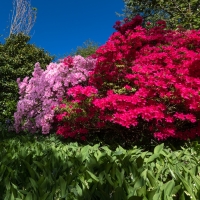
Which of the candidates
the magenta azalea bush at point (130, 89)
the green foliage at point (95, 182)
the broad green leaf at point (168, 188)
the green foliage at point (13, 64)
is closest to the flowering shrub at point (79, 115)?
the magenta azalea bush at point (130, 89)

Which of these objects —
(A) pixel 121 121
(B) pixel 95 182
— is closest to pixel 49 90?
(A) pixel 121 121

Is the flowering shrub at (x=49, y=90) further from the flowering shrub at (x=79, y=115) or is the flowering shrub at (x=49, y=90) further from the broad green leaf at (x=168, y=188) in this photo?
the broad green leaf at (x=168, y=188)

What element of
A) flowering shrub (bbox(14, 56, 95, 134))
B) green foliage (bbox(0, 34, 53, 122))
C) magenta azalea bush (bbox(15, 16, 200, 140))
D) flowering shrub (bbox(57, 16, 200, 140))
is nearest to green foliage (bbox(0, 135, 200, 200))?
flowering shrub (bbox(57, 16, 200, 140))

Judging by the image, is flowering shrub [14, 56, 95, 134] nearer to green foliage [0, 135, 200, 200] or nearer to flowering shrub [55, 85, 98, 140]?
flowering shrub [55, 85, 98, 140]

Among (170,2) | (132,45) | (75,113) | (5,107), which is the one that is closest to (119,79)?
(132,45)

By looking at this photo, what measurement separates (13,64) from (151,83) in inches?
456

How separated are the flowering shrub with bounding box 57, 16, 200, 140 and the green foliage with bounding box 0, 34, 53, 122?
837 cm

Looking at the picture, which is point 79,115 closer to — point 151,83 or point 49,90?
point 151,83

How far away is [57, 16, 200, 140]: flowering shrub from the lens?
5590 millimetres

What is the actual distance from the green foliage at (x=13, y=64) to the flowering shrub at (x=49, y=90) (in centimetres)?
475

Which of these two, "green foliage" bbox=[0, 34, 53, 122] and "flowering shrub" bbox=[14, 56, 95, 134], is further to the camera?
"green foliage" bbox=[0, 34, 53, 122]

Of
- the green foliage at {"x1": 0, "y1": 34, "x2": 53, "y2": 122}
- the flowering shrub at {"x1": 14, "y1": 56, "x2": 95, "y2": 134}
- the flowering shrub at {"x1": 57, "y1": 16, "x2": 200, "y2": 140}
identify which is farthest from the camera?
the green foliage at {"x1": 0, "y1": 34, "x2": 53, "y2": 122}

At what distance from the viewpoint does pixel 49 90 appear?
921 cm

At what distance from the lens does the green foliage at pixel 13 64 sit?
48.8 feet
